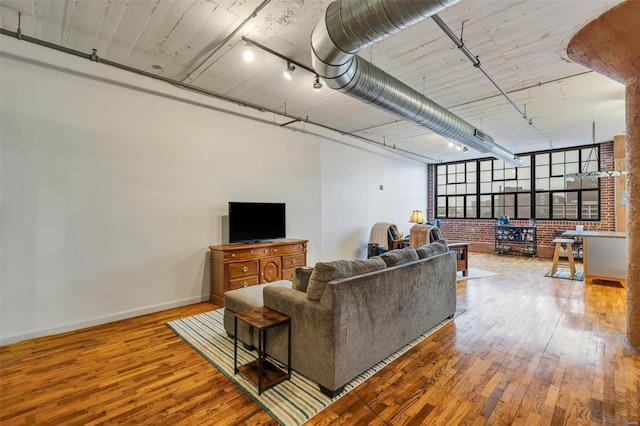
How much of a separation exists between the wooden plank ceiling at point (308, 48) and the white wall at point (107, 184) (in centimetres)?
41

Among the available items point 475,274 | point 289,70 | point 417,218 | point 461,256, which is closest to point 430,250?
point 289,70

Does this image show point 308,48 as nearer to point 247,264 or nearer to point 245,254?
point 245,254

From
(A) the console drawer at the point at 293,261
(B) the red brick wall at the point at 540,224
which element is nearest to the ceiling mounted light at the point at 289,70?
(A) the console drawer at the point at 293,261

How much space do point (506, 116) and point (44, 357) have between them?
23.7ft

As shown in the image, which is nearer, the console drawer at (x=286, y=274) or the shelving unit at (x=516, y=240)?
the console drawer at (x=286, y=274)

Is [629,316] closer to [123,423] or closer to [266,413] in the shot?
[266,413]

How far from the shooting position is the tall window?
770 cm

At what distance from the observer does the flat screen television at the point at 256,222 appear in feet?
14.4

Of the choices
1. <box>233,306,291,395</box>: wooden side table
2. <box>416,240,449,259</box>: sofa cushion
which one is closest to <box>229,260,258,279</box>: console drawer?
<box>233,306,291,395</box>: wooden side table

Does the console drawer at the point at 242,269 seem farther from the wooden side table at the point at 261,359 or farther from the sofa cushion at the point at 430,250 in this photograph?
the sofa cushion at the point at 430,250

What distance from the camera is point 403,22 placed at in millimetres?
1926

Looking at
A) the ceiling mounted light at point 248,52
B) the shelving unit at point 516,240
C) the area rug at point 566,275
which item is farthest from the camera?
the shelving unit at point 516,240

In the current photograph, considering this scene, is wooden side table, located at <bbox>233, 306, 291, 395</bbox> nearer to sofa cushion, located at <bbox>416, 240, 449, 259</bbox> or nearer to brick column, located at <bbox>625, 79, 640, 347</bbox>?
sofa cushion, located at <bbox>416, 240, 449, 259</bbox>

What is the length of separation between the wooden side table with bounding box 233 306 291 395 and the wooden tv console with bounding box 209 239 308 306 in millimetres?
1722
